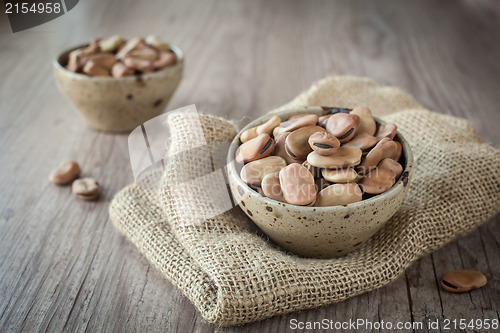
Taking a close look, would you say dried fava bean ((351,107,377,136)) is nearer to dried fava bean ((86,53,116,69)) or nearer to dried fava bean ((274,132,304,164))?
dried fava bean ((274,132,304,164))

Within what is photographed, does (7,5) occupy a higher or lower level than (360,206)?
higher

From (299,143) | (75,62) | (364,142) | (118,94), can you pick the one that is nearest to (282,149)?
(299,143)

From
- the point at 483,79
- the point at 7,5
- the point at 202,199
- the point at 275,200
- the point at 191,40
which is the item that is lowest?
the point at 191,40

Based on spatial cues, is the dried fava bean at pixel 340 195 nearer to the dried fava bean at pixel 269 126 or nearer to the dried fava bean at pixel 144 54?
the dried fava bean at pixel 269 126

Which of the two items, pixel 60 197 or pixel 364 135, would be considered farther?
pixel 60 197

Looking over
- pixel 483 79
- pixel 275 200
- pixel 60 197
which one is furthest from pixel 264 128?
pixel 483 79

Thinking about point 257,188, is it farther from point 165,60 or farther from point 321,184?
point 165,60

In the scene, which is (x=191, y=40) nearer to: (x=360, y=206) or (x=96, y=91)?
(x=96, y=91)
